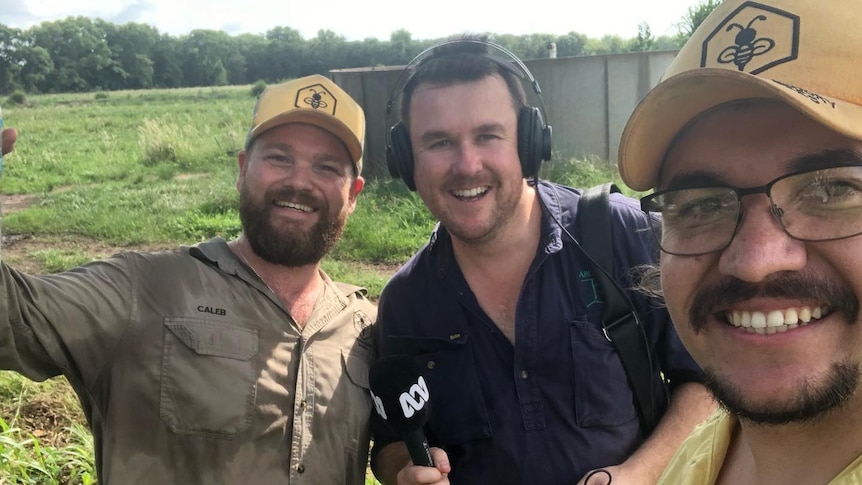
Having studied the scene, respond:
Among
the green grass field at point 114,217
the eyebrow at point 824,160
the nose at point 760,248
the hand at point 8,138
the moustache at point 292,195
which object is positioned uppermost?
the hand at point 8,138

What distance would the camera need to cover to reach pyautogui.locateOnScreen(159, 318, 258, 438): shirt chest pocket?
2.43 meters

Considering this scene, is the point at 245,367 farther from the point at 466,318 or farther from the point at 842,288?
the point at 842,288

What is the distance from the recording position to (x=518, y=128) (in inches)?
107

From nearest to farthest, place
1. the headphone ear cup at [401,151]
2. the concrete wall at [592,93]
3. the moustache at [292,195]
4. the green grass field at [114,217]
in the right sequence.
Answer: the headphone ear cup at [401,151] → the moustache at [292,195] → the green grass field at [114,217] → the concrete wall at [592,93]

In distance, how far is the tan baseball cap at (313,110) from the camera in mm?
3076

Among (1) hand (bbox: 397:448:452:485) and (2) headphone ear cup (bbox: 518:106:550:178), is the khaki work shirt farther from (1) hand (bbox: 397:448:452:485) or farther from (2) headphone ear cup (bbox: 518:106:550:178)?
(2) headphone ear cup (bbox: 518:106:550:178)

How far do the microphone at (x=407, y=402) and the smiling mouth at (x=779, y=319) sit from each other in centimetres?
120

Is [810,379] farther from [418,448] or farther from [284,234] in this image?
[284,234]

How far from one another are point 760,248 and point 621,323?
123cm

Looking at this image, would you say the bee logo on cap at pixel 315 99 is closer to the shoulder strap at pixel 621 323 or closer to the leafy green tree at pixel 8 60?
the shoulder strap at pixel 621 323

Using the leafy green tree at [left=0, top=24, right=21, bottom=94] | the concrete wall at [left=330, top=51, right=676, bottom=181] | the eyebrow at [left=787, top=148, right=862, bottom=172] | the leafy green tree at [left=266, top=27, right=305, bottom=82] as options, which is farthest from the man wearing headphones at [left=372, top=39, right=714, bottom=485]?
the leafy green tree at [left=266, top=27, right=305, bottom=82]

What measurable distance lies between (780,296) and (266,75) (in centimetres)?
9439

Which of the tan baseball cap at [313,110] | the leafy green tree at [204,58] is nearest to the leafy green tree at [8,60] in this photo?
the leafy green tree at [204,58]

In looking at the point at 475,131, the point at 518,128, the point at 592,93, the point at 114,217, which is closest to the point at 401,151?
the point at 475,131
